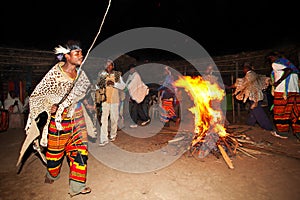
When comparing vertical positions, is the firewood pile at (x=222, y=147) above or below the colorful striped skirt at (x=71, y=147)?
below

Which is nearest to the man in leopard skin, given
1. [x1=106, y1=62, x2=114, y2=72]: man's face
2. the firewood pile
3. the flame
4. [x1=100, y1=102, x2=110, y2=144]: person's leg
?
[x1=100, y1=102, x2=110, y2=144]: person's leg

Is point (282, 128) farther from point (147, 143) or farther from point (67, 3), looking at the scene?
point (67, 3)

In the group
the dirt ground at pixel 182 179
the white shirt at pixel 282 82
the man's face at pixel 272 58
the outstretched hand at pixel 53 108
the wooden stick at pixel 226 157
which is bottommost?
the dirt ground at pixel 182 179

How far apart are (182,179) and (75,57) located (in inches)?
105

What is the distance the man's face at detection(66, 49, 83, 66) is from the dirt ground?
6.59ft

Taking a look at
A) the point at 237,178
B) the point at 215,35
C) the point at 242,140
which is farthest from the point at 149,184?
the point at 215,35

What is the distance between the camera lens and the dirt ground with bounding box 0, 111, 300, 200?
2.93m

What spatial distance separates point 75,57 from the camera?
3.02m

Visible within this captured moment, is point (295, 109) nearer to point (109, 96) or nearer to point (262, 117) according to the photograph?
point (262, 117)

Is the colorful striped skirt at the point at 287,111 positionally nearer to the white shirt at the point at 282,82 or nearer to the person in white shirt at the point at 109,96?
the white shirt at the point at 282,82

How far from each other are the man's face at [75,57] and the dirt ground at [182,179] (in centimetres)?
201

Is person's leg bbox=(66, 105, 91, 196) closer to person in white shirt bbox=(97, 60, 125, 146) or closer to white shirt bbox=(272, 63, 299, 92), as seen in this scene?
person in white shirt bbox=(97, 60, 125, 146)

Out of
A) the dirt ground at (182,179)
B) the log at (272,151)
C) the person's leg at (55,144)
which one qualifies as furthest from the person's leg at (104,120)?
the log at (272,151)

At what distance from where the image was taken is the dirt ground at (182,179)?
2926mm
